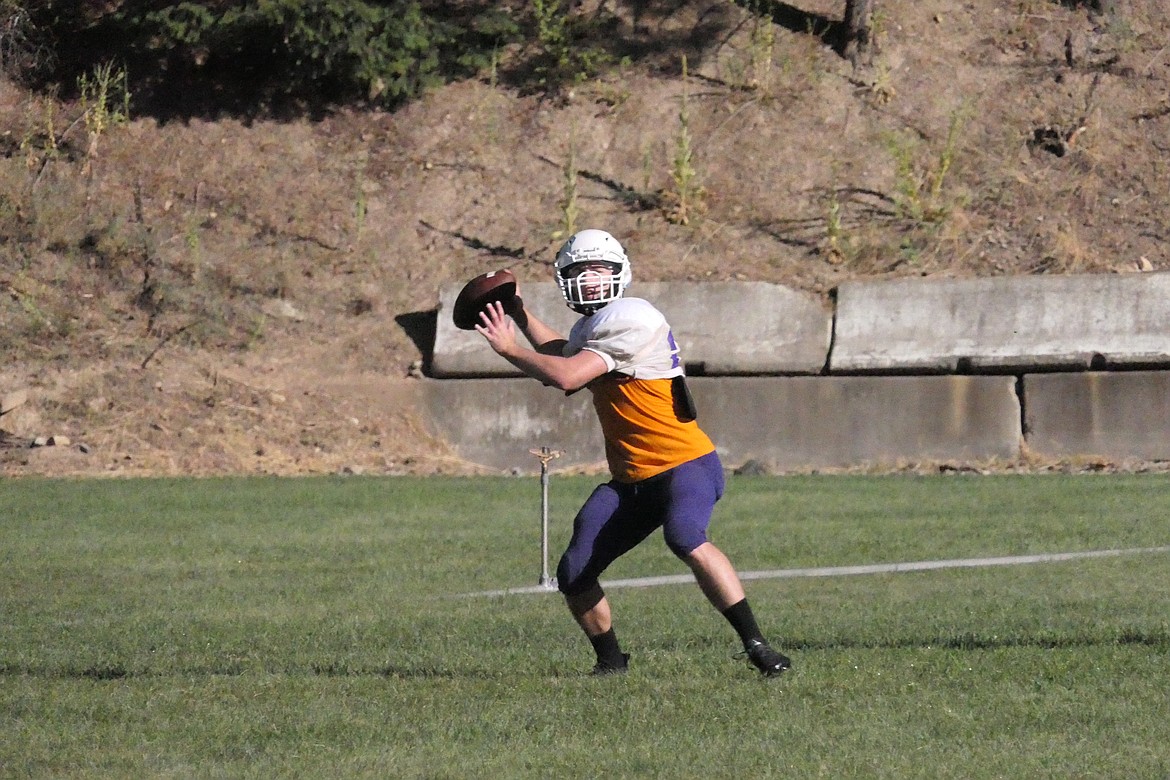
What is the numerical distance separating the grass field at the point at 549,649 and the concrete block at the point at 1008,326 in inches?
190

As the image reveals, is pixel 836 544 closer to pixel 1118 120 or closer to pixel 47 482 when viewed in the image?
pixel 47 482

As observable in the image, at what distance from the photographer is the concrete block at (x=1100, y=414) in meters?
21.4

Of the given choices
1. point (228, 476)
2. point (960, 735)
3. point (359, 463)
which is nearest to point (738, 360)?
point (359, 463)

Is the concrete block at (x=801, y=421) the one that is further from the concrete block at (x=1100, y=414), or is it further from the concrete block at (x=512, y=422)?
the concrete block at (x=1100, y=414)

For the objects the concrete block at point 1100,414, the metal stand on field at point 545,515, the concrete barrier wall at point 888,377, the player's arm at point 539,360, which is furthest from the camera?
the concrete barrier wall at point 888,377

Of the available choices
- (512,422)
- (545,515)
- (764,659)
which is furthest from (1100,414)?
(764,659)

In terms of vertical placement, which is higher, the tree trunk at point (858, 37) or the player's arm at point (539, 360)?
the tree trunk at point (858, 37)

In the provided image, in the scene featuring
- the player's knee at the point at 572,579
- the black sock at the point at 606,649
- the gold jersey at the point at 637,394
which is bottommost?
the black sock at the point at 606,649

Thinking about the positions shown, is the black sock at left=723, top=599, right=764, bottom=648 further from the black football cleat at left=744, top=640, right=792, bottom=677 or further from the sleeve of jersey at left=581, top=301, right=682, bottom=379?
the sleeve of jersey at left=581, top=301, right=682, bottom=379

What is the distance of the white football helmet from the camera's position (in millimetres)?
7254

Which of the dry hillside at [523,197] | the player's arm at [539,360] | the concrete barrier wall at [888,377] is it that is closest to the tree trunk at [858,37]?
the dry hillside at [523,197]

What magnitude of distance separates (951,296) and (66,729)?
1801cm

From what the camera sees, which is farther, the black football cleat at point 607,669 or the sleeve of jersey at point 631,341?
the black football cleat at point 607,669

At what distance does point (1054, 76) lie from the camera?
2862 cm
